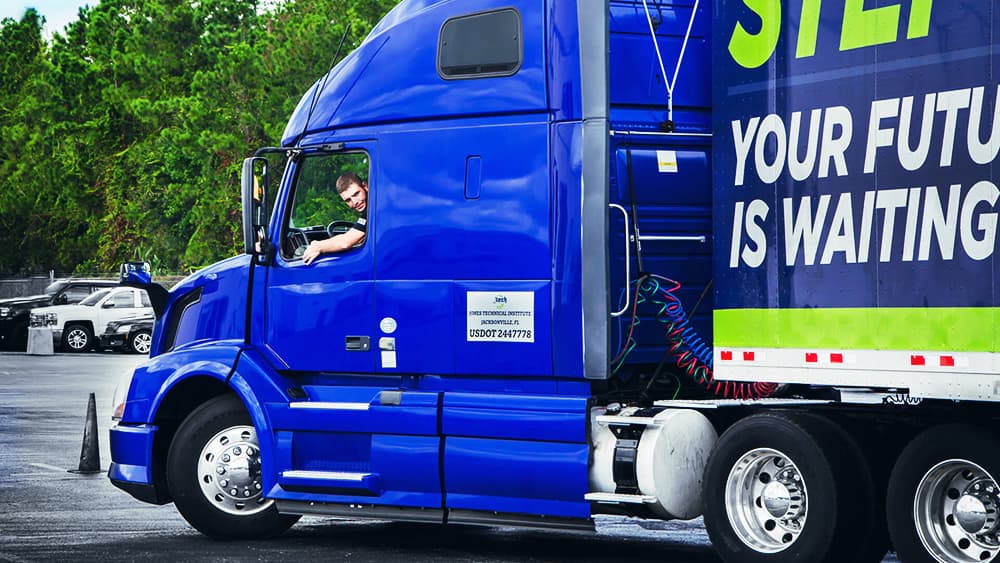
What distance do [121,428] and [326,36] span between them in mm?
37366

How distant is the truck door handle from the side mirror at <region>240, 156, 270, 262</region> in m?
0.93

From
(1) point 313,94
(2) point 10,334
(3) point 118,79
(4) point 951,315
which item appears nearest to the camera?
(4) point 951,315

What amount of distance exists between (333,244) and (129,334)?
31.4 metres

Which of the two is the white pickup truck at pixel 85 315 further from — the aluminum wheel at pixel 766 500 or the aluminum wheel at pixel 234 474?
the aluminum wheel at pixel 766 500

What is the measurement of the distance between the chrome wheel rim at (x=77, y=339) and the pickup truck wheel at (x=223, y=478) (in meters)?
31.6

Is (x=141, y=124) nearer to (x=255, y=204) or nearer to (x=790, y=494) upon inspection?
(x=255, y=204)

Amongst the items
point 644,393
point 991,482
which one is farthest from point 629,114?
point 991,482

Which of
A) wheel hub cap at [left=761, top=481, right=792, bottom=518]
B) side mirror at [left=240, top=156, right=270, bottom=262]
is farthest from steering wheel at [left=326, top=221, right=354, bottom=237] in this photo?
wheel hub cap at [left=761, top=481, right=792, bottom=518]

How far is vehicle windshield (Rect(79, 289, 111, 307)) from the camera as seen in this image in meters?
41.4

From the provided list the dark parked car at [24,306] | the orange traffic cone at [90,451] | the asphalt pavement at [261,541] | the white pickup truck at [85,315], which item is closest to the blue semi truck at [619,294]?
the asphalt pavement at [261,541]

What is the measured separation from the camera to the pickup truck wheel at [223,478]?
10.7 m

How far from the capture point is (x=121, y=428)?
445 inches

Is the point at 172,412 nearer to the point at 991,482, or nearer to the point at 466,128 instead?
the point at 466,128

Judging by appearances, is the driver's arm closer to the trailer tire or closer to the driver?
the driver
